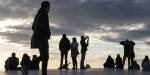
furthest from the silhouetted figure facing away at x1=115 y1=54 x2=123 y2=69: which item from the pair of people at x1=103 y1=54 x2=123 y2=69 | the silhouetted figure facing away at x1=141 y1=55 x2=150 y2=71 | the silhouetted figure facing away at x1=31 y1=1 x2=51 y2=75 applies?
the silhouetted figure facing away at x1=31 y1=1 x2=51 y2=75

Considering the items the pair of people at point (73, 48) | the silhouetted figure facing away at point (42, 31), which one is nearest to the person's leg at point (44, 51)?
the silhouetted figure facing away at point (42, 31)

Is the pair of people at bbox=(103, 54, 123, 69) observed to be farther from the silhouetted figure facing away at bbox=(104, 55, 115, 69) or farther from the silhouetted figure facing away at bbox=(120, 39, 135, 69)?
the silhouetted figure facing away at bbox=(120, 39, 135, 69)

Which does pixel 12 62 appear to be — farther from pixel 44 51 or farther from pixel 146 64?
pixel 44 51

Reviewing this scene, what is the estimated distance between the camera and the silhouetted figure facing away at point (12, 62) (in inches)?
1344

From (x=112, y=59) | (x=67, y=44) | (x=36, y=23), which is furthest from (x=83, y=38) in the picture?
(x=36, y=23)

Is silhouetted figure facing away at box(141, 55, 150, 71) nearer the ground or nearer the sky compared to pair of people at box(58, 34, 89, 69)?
nearer the ground

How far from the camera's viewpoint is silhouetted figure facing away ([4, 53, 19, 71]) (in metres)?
34.1

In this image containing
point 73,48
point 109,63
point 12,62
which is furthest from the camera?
point 109,63

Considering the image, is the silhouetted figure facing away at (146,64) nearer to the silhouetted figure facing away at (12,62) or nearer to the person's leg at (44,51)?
the silhouetted figure facing away at (12,62)

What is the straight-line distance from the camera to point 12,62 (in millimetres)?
34375

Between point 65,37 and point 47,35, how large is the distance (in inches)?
570

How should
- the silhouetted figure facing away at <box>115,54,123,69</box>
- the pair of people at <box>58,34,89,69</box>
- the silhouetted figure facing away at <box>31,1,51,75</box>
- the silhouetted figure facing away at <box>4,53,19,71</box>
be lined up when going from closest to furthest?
the silhouetted figure facing away at <box>31,1,51,75</box>
the pair of people at <box>58,34,89,69</box>
the silhouetted figure facing away at <box>4,53,19,71</box>
the silhouetted figure facing away at <box>115,54,123,69</box>

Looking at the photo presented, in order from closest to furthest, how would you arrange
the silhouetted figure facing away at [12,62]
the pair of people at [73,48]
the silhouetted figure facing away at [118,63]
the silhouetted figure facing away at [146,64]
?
the pair of people at [73,48], the silhouetted figure facing away at [12,62], the silhouetted figure facing away at [146,64], the silhouetted figure facing away at [118,63]

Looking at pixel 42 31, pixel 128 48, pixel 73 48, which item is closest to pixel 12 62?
pixel 73 48
